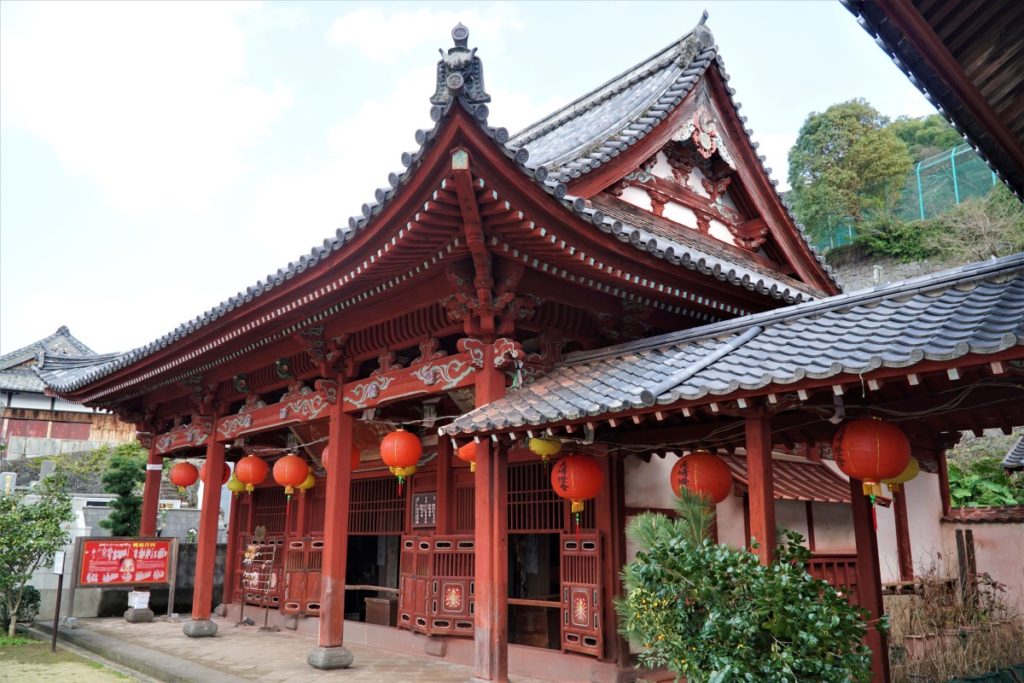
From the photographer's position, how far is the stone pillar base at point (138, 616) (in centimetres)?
1436

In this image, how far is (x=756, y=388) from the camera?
5168mm

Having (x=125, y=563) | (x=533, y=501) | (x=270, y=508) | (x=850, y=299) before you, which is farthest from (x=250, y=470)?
(x=850, y=299)

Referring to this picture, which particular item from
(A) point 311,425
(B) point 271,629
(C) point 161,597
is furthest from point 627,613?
(C) point 161,597

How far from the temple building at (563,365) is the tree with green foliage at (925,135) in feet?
82.1

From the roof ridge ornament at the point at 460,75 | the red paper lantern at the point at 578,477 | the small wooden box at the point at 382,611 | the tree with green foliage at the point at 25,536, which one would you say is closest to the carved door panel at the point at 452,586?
the small wooden box at the point at 382,611

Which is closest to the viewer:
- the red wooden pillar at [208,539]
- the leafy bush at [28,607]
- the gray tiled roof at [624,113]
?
the gray tiled roof at [624,113]

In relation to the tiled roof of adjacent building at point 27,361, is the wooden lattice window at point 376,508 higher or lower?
lower

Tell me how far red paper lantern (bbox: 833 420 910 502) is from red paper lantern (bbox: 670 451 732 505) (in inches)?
46.5

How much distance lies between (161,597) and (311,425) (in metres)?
6.72

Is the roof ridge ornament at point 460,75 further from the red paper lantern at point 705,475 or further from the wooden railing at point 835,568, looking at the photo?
the wooden railing at point 835,568

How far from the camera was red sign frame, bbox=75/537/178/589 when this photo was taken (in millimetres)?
12516

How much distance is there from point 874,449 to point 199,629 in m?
10.8

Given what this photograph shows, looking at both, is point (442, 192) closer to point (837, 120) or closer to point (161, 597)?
point (161, 597)

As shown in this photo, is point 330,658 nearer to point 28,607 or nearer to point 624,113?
point 28,607
